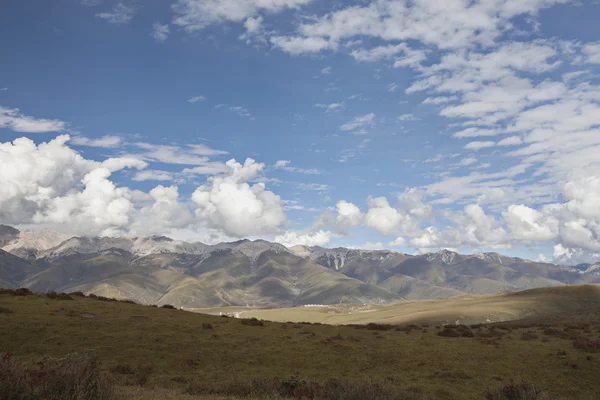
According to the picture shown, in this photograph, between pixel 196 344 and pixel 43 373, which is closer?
pixel 43 373

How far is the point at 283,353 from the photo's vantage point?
32250 mm

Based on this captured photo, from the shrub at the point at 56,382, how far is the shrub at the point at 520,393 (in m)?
16.6

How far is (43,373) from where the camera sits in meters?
13.3

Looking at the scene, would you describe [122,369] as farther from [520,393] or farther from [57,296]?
[57,296]

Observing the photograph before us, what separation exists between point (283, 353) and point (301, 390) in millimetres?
13644

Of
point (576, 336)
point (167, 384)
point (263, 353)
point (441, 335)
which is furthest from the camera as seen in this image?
point (441, 335)

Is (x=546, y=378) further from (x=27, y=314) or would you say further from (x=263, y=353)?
(x=27, y=314)

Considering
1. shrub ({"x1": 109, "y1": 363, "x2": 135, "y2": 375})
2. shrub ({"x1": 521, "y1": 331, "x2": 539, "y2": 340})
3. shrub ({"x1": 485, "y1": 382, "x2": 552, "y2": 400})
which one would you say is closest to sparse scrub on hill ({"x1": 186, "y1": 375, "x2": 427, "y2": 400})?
shrub ({"x1": 485, "y1": 382, "x2": 552, "y2": 400})

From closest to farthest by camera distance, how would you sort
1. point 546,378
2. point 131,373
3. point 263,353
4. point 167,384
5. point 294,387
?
point 294,387 → point 167,384 → point 131,373 → point 546,378 → point 263,353

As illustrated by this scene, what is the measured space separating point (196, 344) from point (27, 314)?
1552 centimetres

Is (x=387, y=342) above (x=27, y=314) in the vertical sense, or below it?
below

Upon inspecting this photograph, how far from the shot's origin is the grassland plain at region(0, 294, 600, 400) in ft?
84.6

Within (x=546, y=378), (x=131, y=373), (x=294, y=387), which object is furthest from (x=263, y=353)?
(x=546, y=378)

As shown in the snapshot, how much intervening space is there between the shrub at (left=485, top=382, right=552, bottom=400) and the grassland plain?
11.9 ft
